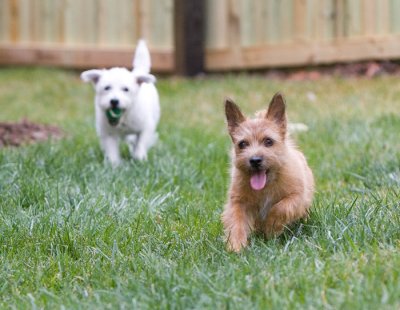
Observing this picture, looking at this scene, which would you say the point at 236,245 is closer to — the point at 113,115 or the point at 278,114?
the point at 278,114

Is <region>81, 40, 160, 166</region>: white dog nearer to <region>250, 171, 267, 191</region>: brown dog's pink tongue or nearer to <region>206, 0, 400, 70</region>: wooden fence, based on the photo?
<region>250, 171, 267, 191</region>: brown dog's pink tongue

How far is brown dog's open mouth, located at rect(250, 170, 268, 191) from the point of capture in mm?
4355

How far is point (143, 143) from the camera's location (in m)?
7.15

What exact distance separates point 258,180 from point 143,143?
9.49 ft

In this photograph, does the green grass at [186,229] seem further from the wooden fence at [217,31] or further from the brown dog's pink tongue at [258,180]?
the wooden fence at [217,31]

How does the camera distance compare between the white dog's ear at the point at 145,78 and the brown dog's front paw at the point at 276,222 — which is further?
the white dog's ear at the point at 145,78

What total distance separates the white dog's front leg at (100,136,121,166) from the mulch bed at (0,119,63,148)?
3.08ft

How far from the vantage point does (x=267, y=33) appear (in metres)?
11.9

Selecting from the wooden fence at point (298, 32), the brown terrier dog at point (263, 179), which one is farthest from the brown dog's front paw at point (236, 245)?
the wooden fence at point (298, 32)

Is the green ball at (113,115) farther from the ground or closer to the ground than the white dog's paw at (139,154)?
farther from the ground

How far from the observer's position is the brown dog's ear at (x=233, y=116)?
456 cm

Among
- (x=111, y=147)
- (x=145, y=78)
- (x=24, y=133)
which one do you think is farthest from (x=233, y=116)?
(x=24, y=133)

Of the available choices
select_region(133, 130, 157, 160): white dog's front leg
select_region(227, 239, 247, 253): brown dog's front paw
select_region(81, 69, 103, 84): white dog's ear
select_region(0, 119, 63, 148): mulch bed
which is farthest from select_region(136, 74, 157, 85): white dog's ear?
select_region(227, 239, 247, 253): brown dog's front paw

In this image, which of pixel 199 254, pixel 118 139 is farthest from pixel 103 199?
pixel 118 139
